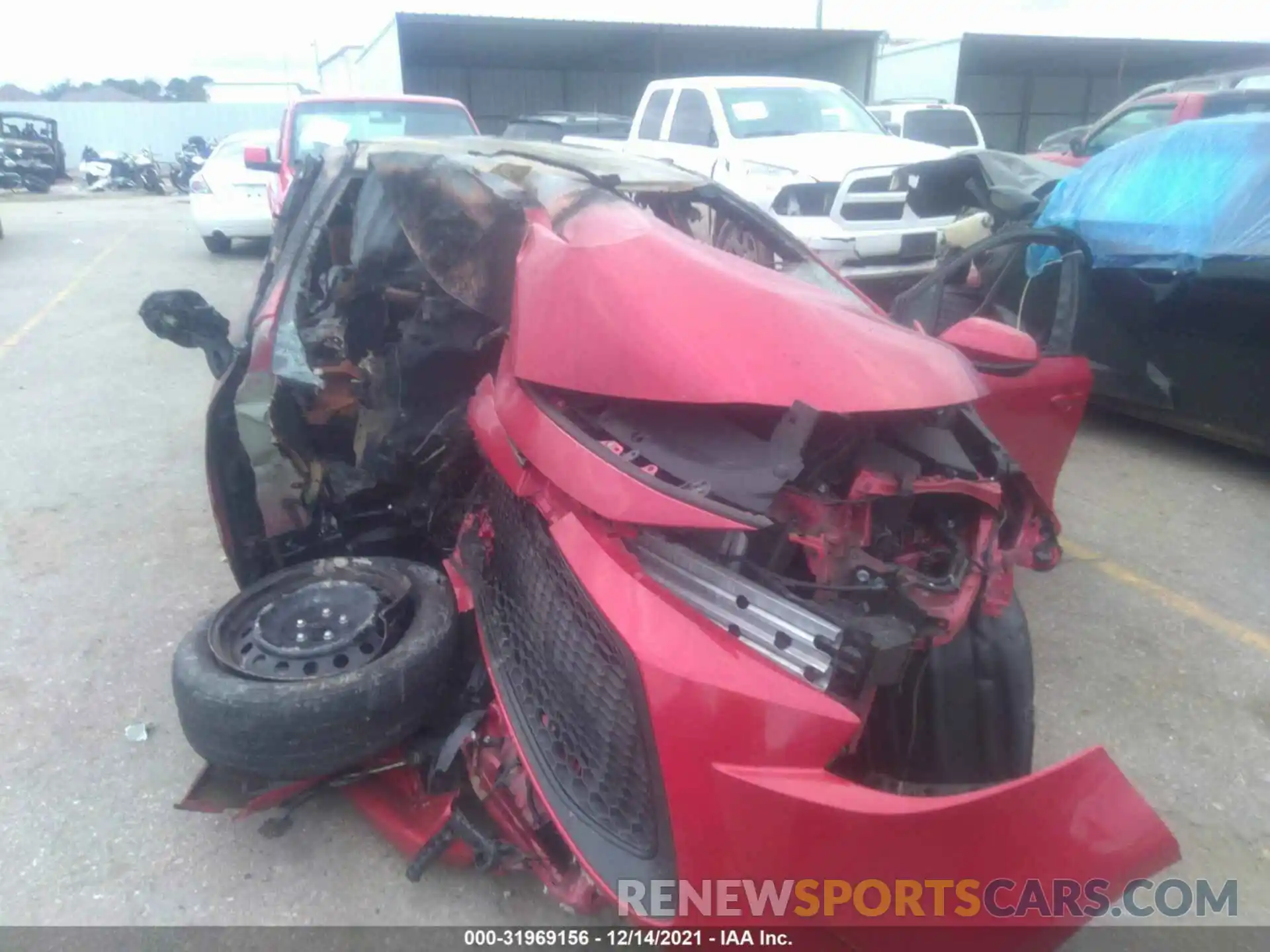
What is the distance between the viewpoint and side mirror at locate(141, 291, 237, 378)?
3219mm

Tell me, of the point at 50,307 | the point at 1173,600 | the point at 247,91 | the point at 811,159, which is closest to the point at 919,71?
A: the point at 811,159

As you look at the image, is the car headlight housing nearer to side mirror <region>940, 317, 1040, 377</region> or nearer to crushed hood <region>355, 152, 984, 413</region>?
side mirror <region>940, 317, 1040, 377</region>

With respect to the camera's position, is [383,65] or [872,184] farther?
[383,65]

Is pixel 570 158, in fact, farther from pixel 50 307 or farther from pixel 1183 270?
pixel 50 307

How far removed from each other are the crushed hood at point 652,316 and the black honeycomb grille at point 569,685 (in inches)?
17.3

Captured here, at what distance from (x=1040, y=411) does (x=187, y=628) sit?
324 centimetres

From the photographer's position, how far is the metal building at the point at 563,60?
16625 mm

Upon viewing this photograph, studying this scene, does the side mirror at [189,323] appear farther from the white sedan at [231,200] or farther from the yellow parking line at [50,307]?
the white sedan at [231,200]

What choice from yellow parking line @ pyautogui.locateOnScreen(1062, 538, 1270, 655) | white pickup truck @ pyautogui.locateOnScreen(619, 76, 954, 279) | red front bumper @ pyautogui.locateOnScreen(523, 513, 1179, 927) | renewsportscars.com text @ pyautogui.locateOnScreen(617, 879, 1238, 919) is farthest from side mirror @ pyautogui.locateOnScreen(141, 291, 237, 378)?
white pickup truck @ pyautogui.locateOnScreen(619, 76, 954, 279)

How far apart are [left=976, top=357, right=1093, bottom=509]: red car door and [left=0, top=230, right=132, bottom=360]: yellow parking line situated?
7.38 meters

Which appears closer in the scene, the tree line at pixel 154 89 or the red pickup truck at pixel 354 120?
the red pickup truck at pixel 354 120

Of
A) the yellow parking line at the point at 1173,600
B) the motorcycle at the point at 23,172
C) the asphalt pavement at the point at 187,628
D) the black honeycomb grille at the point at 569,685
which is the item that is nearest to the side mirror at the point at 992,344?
the asphalt pavement at the point at 187,628

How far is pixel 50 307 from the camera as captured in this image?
29.5ft

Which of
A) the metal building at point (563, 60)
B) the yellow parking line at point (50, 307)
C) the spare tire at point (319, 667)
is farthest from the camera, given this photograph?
the metal building at point (563, 60)
